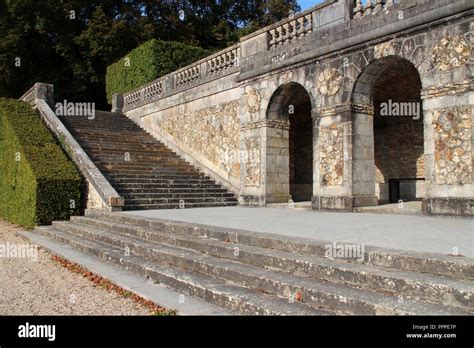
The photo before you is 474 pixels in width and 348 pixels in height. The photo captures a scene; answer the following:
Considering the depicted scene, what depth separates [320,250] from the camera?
454 centimetres

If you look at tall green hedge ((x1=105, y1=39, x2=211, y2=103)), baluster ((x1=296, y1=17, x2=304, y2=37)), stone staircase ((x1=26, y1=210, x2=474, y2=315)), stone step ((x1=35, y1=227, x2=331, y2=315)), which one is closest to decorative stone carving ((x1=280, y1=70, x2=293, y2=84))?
baluster ((x1=296, y1=17, x2=304, y2=37))

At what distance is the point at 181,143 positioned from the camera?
15.6m

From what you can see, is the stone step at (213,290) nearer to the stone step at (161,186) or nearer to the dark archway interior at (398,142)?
the stone step at (161,186)

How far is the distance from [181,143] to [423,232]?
36.9 ft

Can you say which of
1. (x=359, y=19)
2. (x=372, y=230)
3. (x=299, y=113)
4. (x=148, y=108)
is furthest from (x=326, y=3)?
(x=148, y=108)

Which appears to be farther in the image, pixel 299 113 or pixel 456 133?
pixel 299 113

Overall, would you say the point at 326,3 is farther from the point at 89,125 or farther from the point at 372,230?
the point at 89,125

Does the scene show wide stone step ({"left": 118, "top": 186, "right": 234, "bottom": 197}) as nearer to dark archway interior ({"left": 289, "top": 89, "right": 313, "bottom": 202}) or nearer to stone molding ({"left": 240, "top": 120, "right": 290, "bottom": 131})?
stone molding ({"left": 240, "top": 120, "right": 290, "bottom": 131})

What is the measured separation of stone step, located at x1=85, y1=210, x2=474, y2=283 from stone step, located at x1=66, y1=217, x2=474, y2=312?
8cm

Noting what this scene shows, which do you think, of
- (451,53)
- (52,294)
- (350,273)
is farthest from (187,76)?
(350,273)

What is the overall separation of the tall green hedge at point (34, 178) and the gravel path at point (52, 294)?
3546 mm

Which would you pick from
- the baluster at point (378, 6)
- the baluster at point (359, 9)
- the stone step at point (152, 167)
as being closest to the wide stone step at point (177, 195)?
the stone step at point (152, 167)

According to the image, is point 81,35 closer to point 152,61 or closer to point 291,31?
point 152,61

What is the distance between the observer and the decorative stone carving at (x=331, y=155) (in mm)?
9320
